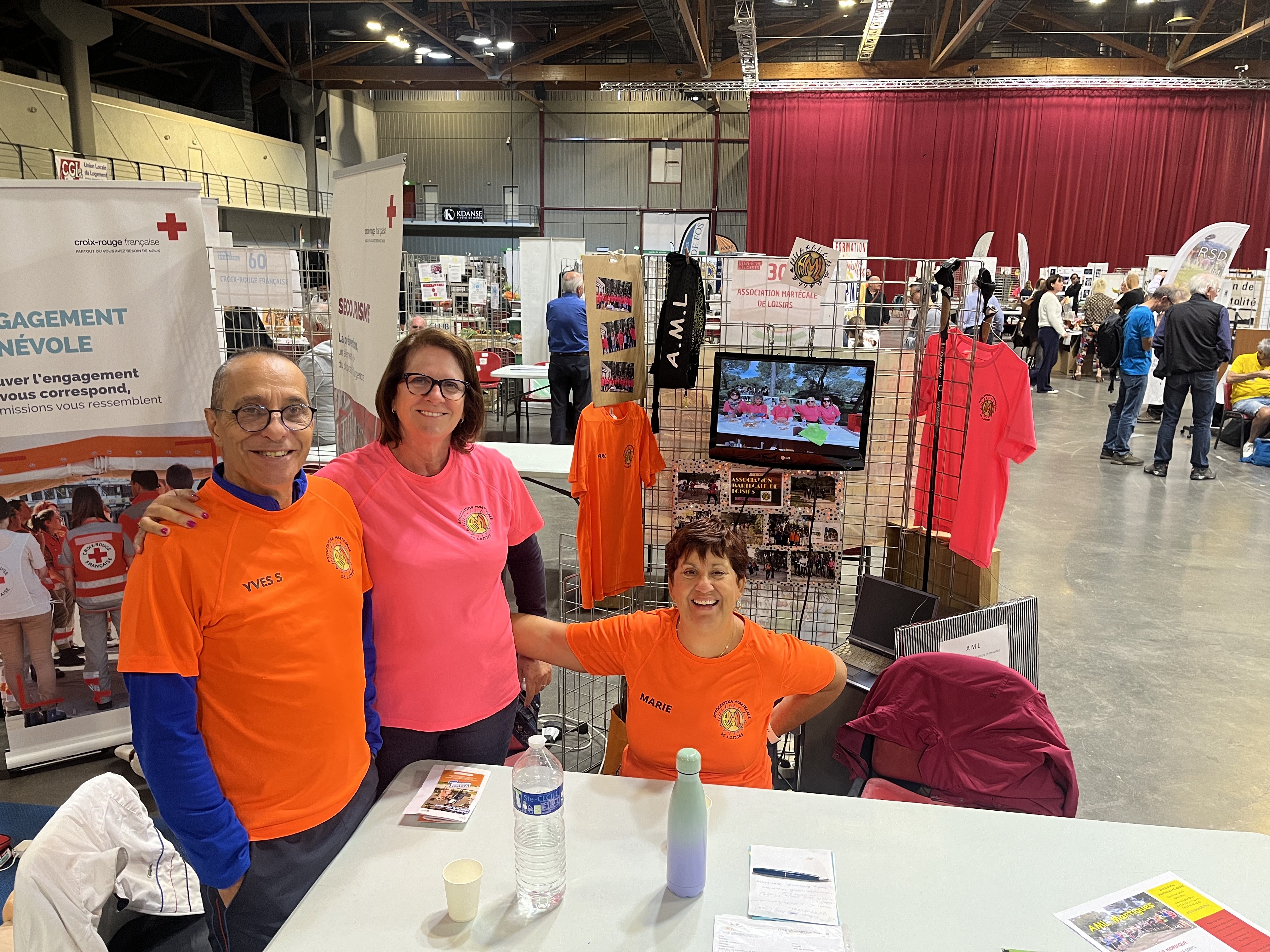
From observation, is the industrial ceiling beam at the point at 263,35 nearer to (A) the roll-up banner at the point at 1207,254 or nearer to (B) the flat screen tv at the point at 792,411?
(B) the flat screen tv at the point at 792,411

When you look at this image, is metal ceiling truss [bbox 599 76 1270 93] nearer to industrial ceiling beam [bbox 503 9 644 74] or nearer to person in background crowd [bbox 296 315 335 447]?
industrial ceiling beam [bbox 503 9 644 74]

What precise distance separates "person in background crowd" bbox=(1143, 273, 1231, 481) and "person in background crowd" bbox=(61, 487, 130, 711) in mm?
8139

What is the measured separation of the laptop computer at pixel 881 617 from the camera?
2.95 metres

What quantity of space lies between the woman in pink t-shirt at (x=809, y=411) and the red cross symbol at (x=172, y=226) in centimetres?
227

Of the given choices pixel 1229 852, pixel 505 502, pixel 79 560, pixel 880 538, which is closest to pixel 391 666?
pixel 505 502

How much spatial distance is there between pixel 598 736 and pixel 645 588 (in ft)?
3.18

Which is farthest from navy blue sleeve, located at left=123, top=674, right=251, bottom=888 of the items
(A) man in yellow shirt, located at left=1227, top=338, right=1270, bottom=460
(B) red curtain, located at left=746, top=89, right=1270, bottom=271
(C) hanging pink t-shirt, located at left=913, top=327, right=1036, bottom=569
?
(B) red curtain, located at left=746, top=89, right=1270, bottom=271

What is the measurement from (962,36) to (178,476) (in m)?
14.2

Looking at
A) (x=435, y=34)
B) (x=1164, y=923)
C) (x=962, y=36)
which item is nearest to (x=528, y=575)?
(x=1164, y=923)

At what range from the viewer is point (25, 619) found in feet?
10.1

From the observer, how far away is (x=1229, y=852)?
1648 mm

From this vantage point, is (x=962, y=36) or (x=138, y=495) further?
(x=962, y=36)

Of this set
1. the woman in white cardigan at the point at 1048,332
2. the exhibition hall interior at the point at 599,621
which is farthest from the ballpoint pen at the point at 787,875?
the woman in white cardigan at the point at 1048,332

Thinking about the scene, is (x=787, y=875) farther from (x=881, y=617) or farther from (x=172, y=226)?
(x=172, y=226)
